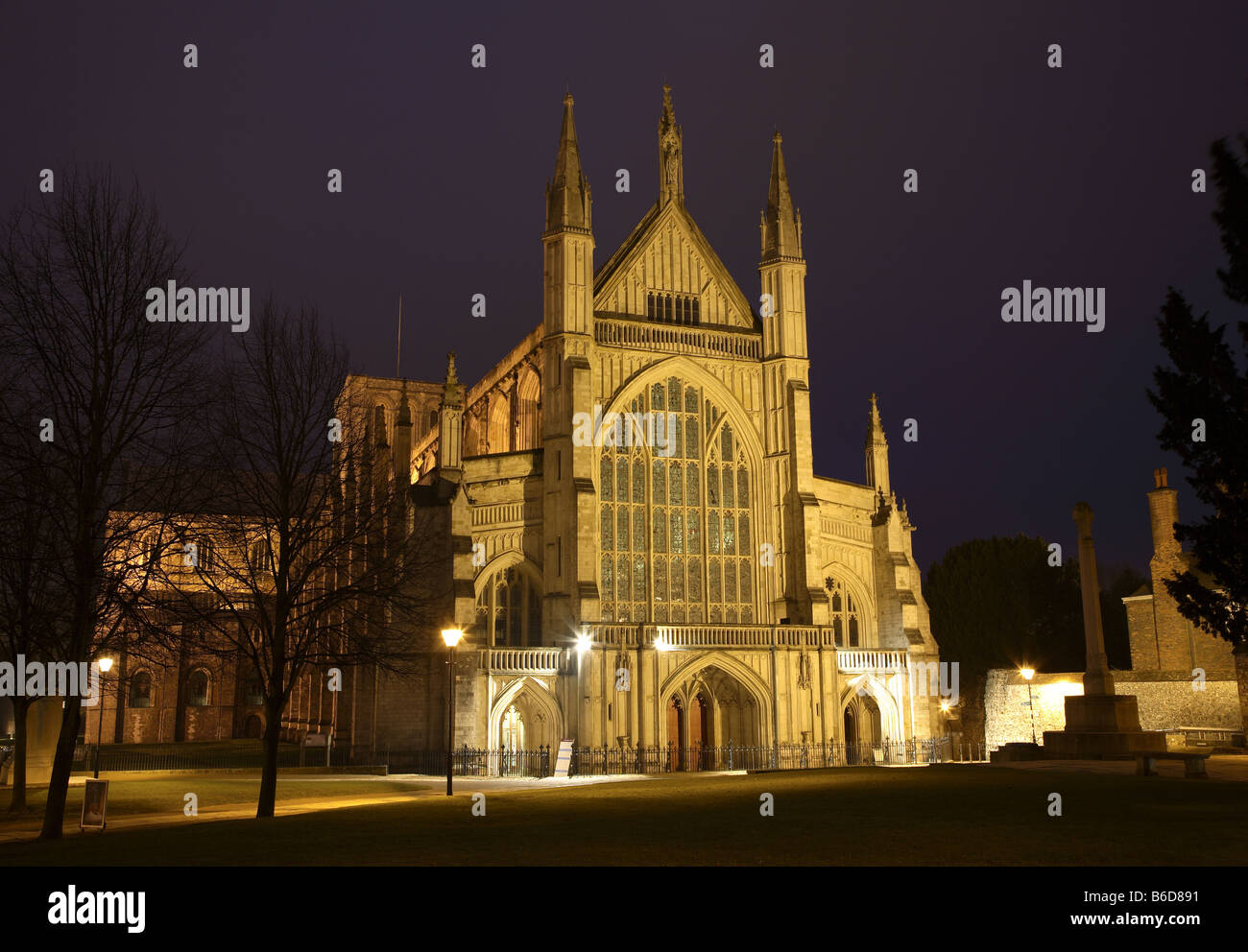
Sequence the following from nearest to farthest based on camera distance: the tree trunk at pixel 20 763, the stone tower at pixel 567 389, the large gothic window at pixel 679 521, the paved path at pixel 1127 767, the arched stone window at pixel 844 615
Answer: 1. the paved path at pixel 1127 767
2. the tree trunk at pixel 20 763
3. the stone tower at pixel 567 389
4. the large gothic window at pixel 679 521
5. the arched stone window at pixel 844 615

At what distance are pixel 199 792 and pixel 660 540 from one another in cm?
2055

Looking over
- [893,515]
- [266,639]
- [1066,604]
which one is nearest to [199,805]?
[266,639]

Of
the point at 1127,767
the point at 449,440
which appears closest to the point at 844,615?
the point at 449,440

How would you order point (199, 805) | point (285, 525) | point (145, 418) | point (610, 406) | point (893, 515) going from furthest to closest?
point (893, 515) → point (610, 406) → point (199, 805) → point (285, 525) → point (145, 418)

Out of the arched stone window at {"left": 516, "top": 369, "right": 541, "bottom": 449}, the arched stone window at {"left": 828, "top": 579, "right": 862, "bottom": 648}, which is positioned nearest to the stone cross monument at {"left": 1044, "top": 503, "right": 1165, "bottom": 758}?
the arched stone window at {"left": 828, "top": 579, "right": 862, "bottom": 648}

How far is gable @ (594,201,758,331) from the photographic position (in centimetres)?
4612

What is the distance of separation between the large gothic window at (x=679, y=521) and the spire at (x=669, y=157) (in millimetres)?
8599

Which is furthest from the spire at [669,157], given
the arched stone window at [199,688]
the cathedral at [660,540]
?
the arched stone window at [199,688]

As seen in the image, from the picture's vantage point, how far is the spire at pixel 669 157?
47875 mm

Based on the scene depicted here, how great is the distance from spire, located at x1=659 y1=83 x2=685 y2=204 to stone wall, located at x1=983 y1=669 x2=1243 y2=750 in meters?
26.2

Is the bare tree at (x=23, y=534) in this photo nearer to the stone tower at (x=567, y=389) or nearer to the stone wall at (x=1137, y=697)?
the stone tower at (x=567, y=389)
